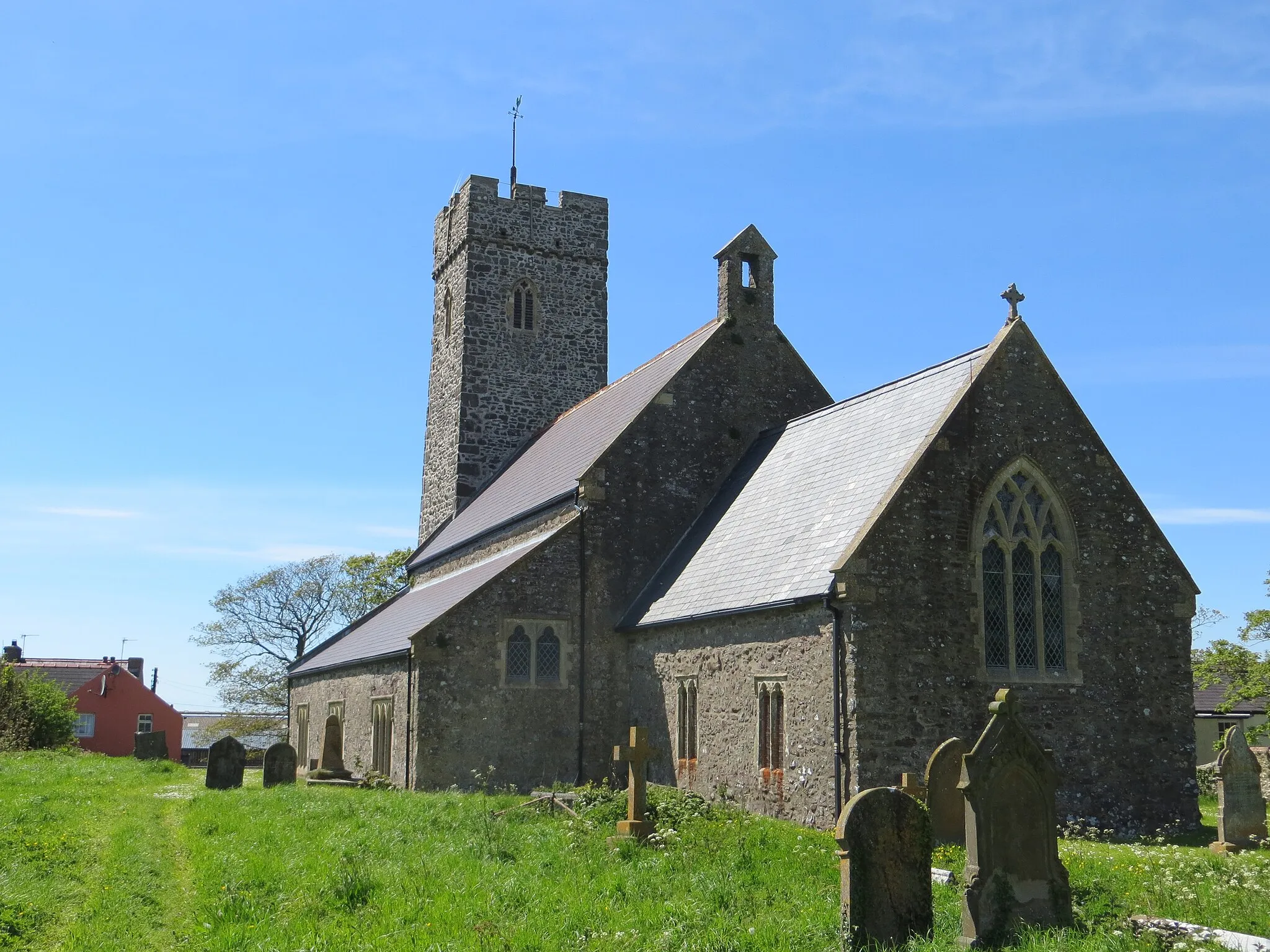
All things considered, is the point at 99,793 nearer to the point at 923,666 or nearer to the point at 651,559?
the point at 651,559

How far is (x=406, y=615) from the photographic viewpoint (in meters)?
27.5

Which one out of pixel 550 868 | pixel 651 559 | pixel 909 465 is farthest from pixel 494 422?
pixel 550 868

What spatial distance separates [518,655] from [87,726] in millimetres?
40982

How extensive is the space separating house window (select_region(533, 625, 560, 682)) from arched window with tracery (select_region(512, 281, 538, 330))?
637 inches

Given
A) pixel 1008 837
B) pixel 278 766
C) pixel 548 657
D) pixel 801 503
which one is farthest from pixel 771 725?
pixel 278 766

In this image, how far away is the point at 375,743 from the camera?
24.4 meters

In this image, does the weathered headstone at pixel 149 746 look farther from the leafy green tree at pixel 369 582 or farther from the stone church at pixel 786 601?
the leafy green tree at pixel 369 582

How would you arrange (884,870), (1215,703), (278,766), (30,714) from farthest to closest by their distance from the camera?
(1215,703) < (30,714) < (278,766) < (884,870)

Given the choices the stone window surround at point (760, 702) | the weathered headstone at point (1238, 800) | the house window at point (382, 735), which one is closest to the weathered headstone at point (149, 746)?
the house window at point (382, 735)

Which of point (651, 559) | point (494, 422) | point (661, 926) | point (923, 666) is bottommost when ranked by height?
point (661, 926)

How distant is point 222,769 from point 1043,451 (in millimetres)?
15983

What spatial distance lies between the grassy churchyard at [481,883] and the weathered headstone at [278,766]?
568 centimetres

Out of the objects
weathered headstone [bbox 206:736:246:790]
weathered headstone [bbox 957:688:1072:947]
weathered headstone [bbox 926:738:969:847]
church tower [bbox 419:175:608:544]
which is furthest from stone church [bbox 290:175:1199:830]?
weathered headstone [bbox 957:688:1072:947]

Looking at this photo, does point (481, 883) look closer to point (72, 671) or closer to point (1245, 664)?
point (1245, 664)
